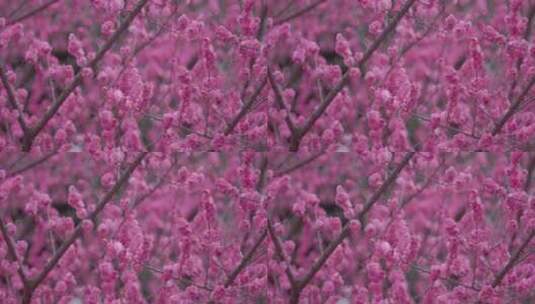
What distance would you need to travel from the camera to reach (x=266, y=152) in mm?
2328

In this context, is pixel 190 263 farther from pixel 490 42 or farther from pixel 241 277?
pixel 490 42

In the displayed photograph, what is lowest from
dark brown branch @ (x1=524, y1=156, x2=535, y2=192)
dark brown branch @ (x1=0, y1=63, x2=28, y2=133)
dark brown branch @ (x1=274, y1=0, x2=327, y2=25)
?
dark brown branch @ (x1=0, y1=63, x2=28, y2=133)

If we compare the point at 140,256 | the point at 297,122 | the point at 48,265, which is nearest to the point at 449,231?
the point at 297,122

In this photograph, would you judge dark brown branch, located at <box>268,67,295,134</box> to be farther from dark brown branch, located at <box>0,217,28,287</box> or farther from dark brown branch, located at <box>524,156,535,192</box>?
dark brown branch, located at <box>0,217,28,287</box>

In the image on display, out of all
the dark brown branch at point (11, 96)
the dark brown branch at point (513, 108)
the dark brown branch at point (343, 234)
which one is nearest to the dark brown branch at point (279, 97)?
the dark brown branch at point (343, 234)

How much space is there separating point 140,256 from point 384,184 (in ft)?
2.36

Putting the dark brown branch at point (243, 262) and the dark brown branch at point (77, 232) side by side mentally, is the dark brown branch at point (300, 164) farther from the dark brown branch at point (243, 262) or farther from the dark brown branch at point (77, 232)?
the dark brown branch at point (77, 232)

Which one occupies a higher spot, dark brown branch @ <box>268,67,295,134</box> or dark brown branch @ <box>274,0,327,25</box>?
dark brown branch @ <box>274,0,327,25</box>

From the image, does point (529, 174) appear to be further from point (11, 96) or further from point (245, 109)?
point (11, 96)

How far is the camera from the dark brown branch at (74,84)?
90.7 inches

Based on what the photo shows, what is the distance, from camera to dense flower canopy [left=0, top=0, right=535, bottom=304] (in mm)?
2293

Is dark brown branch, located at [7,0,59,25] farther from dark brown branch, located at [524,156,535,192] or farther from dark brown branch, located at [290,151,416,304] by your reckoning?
dark brown branch, located at [524,156,535,192]

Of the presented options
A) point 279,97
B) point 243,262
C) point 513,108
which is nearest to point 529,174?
point 513,108

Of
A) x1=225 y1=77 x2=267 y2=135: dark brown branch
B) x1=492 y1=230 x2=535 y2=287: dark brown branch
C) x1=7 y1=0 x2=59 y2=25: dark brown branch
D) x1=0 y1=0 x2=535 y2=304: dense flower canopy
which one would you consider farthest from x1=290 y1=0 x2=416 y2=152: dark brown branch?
x1=7 y1=0 x2=59 y2=25: dark brown branch
